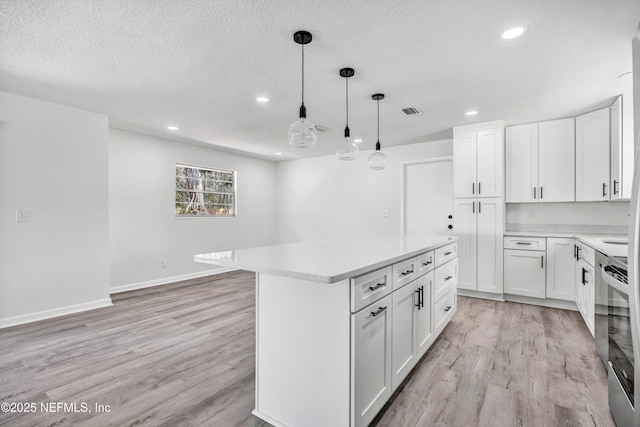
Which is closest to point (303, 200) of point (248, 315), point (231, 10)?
point (248, 315)

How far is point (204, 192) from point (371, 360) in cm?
498

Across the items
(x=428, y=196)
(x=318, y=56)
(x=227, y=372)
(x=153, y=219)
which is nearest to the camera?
(x=227, y=372)

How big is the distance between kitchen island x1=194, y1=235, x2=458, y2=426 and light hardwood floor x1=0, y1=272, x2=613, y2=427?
253mm

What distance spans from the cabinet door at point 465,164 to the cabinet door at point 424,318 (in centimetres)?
222

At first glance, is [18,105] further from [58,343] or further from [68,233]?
[58,343]

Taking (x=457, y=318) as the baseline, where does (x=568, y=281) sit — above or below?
above

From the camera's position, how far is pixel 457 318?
337 centimetres

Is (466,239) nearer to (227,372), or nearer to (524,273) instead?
(524,273)

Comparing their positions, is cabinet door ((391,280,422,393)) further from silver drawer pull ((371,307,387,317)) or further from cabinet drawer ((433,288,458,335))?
cabinet drawer ((433,288,458,335))

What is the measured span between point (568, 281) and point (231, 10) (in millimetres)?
4307

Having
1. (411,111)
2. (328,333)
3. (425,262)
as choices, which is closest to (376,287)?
(328,333)

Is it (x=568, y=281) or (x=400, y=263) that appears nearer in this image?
(x=400, y=263)

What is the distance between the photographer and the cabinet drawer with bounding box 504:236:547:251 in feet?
12.3

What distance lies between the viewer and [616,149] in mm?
3229
